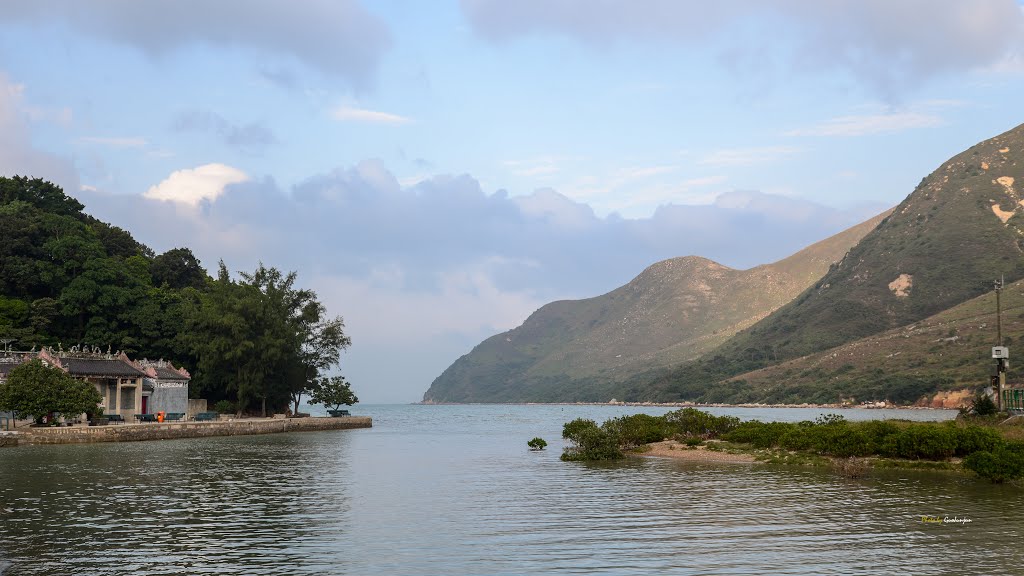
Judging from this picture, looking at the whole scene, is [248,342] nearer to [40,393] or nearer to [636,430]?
[40,393]

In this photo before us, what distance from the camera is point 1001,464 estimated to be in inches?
1417

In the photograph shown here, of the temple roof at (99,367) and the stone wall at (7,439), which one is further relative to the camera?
the temple roof at (99,367)

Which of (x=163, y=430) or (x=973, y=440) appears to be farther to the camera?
(x=163, y=430)

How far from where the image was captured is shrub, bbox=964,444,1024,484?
35.6m

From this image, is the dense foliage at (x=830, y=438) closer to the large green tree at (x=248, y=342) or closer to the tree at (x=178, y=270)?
the large green tree at (x=248, y=342)

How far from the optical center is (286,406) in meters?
113

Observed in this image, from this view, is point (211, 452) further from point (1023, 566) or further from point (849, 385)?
point (849, 385)

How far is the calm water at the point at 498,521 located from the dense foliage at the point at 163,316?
1981 inches

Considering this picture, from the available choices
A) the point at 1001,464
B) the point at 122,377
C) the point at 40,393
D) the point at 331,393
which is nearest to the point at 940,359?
the point at 331,393

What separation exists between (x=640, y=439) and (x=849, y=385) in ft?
489

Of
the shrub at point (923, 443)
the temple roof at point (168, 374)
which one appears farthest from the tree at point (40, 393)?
the shrub at point (923, 443)

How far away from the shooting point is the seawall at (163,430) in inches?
2625

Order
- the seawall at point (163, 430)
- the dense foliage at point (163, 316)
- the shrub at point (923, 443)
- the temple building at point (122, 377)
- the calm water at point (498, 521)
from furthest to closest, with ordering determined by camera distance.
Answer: the dense foliage at point (163, 316), the temple building at point (122, 377), the seawall at point (163, 430), the shrub at point (923, 443), the calm water at point (498, 521)

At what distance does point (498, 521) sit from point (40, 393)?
5549 cm
